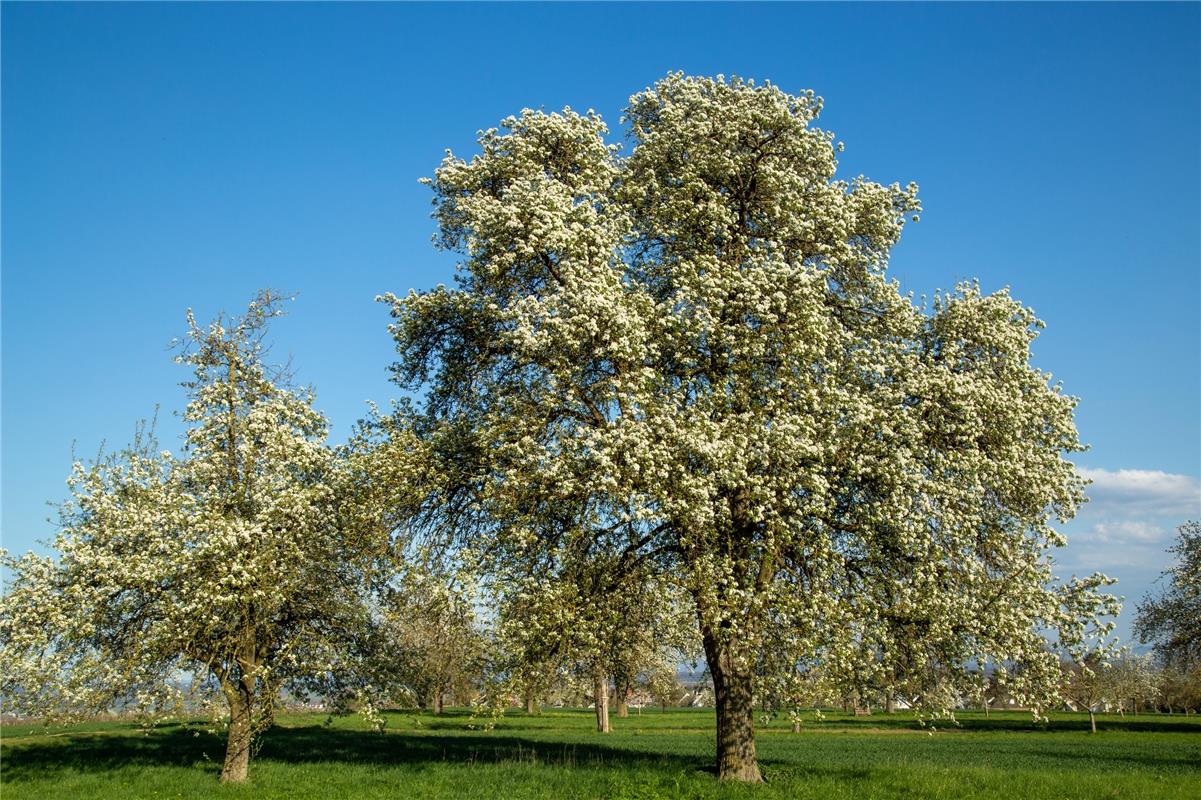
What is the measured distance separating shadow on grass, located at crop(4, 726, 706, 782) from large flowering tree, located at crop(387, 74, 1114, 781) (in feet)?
26.7

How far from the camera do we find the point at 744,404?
21594 mm

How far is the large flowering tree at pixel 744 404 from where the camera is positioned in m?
20.4

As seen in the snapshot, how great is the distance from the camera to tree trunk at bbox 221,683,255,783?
1033 inches

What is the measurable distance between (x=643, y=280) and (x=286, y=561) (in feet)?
43.1

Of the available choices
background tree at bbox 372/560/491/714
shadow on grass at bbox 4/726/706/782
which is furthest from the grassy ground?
background tree at bbox 372/560/491/714

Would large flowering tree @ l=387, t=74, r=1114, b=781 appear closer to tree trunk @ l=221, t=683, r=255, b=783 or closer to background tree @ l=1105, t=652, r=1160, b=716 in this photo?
tree trunk @ l=221, t=683, r=255, b=783

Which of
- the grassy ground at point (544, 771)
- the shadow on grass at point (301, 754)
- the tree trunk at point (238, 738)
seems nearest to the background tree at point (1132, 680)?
the grassy ground at point (544, 771)

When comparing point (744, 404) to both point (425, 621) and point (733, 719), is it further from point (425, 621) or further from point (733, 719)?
point (425, 621)

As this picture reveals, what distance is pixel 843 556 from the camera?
21.2 meters

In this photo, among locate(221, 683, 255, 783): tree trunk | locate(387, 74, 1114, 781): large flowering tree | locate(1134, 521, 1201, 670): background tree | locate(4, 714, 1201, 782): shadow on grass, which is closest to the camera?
locate(387, 74, 1114, 781): large flowering tree

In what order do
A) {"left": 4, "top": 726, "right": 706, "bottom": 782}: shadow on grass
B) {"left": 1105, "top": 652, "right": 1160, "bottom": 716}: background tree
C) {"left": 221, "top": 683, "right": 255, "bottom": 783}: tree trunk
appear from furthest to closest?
1. {"left": 1105, "top": 652, "right": 1160, "bottom": 716}: background tree
2. {"left": 4, "top": 726, "right": 706, "bottom": 782}: shadow on grass
3. {"left": 221, "top": 683, "right": 255, "bottom": 783}: tree trunk

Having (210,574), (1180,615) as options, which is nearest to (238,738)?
(210,574)

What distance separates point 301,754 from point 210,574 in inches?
626

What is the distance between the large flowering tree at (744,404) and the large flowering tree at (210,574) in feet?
13.5
